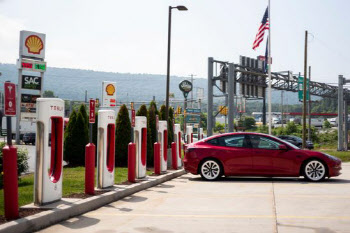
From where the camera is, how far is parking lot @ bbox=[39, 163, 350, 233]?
7.36m

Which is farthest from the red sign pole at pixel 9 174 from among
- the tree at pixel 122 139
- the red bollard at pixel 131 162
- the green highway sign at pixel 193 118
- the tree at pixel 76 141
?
the green highway sign at pixel 193 118

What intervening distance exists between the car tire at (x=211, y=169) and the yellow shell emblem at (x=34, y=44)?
20.6 ft

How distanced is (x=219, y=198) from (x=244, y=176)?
5880 millimetres

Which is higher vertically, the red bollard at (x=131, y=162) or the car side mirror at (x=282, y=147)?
the car side mirror at (x=282, y=147)

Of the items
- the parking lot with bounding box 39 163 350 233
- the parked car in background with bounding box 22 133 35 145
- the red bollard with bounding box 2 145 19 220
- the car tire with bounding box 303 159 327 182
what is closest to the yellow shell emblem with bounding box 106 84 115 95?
the parked car in background with bounding box 22 133 35 145

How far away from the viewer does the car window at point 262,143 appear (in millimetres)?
15156

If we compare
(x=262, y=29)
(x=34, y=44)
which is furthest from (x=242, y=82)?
(x=34, y=44)

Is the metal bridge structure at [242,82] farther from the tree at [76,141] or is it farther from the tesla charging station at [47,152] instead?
the tesla charging station at [47,152]

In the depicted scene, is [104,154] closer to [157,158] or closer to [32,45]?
[157,158]

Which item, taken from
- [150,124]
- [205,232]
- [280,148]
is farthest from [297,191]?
[150,124]

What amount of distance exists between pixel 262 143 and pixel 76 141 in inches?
311

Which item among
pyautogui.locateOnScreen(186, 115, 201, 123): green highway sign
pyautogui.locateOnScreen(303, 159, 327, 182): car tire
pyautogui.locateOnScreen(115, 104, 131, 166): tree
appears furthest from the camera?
pyautogui.locateOnScreen(186, 115, 201, 123): green highway sign

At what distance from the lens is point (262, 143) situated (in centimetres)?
1526

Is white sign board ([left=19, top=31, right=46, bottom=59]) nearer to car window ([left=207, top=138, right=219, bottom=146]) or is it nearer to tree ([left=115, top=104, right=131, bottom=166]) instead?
tree ([left=115, top=104, right=131, bottom=166])
